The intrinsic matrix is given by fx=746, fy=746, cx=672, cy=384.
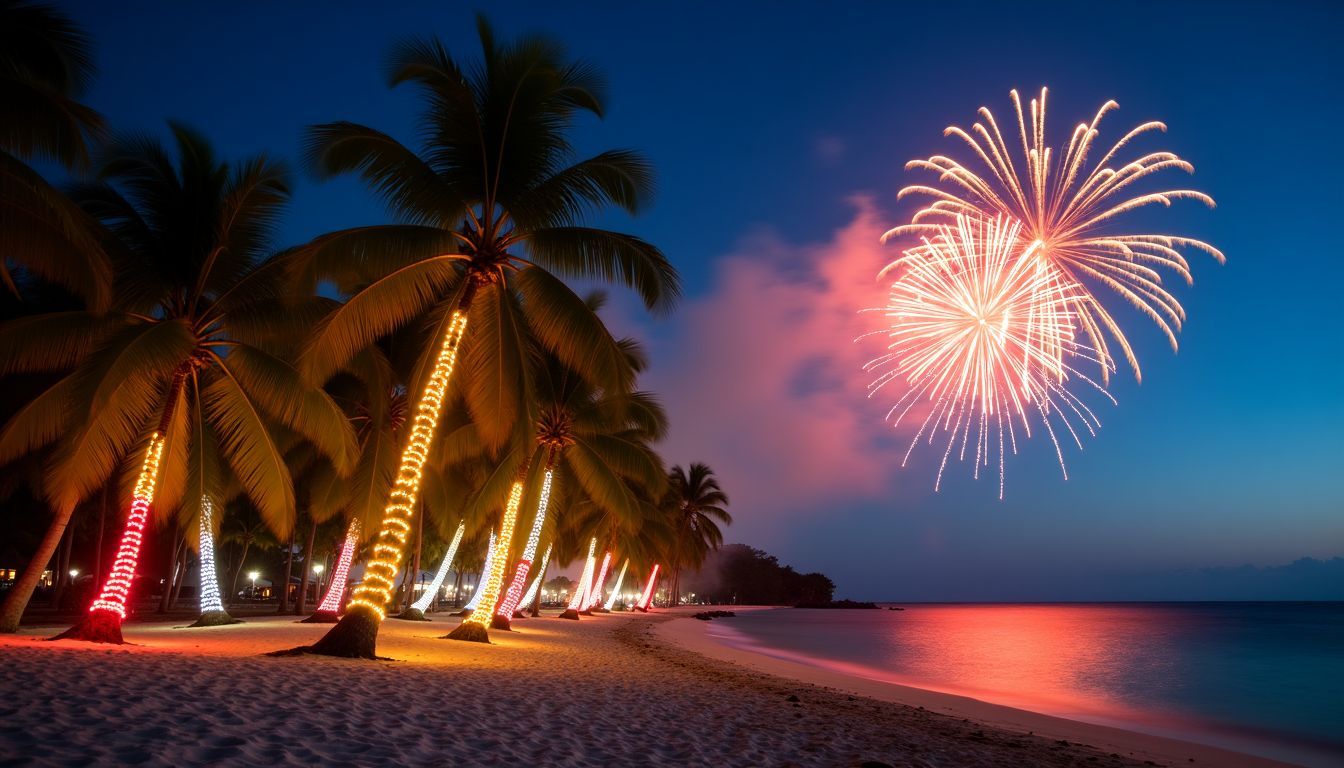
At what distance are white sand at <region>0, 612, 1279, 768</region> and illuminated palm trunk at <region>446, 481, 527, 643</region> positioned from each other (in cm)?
291

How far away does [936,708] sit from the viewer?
15.5 meters

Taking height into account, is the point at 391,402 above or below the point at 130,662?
above

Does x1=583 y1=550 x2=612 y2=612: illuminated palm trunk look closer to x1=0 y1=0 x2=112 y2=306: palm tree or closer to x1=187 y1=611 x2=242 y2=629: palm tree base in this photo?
x1=187 y1=611 x2=242 y2=629: palm tree base

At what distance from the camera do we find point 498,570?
17.8m

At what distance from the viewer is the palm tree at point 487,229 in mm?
12867

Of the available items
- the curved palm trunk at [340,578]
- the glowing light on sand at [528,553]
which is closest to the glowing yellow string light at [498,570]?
the glowing light on sand at [528,553]

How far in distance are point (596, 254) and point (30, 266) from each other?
8.77 m

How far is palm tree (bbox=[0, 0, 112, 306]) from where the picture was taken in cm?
995

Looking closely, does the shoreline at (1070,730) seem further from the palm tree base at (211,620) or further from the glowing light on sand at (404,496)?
the palm tree base at (211,620)

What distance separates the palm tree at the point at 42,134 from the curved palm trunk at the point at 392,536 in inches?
209

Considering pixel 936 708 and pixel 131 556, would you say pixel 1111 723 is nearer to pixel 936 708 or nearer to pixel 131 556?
pixel 936 708

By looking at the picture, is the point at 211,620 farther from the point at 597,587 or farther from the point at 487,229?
the point at 597,587

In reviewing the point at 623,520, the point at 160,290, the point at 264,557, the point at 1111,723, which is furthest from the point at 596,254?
the point at 264,557

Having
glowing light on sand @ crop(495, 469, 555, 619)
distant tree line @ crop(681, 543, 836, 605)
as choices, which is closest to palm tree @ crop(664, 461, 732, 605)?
glowing light on sand @ crop(495, 469, 555, 619)
